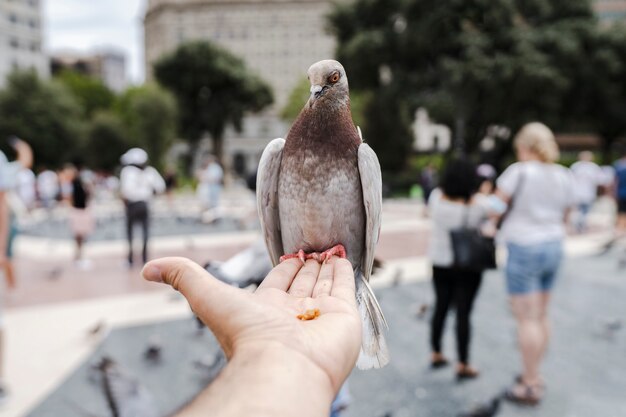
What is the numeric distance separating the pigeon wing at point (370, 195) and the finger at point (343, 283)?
152 mm

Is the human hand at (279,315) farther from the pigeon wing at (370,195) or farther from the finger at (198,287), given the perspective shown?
the pigeon wing at (370,195)

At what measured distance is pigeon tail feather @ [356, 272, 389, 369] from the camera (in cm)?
134

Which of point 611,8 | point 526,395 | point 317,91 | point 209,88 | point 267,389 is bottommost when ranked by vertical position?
point 526,395

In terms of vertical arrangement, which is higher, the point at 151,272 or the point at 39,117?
the point at 39,117

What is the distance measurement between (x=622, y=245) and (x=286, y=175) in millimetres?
11895

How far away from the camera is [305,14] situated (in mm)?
53938

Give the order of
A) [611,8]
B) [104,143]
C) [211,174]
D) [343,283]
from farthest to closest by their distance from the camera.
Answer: [611,8] < [104,143] < [211,174] < [343,283]

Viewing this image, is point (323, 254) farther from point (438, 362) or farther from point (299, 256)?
point (438, 362)

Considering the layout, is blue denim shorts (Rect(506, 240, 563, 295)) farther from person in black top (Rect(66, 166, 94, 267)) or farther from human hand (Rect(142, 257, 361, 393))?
person in black top (Rect(66, 166, 94, 267))

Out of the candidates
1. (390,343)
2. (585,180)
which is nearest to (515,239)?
(390,343)

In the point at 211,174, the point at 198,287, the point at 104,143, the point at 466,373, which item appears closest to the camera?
the point at 198,287

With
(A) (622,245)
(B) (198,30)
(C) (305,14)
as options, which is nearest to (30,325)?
(A) (622,245)

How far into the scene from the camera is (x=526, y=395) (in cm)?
410

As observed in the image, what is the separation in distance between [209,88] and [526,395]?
41.2m
